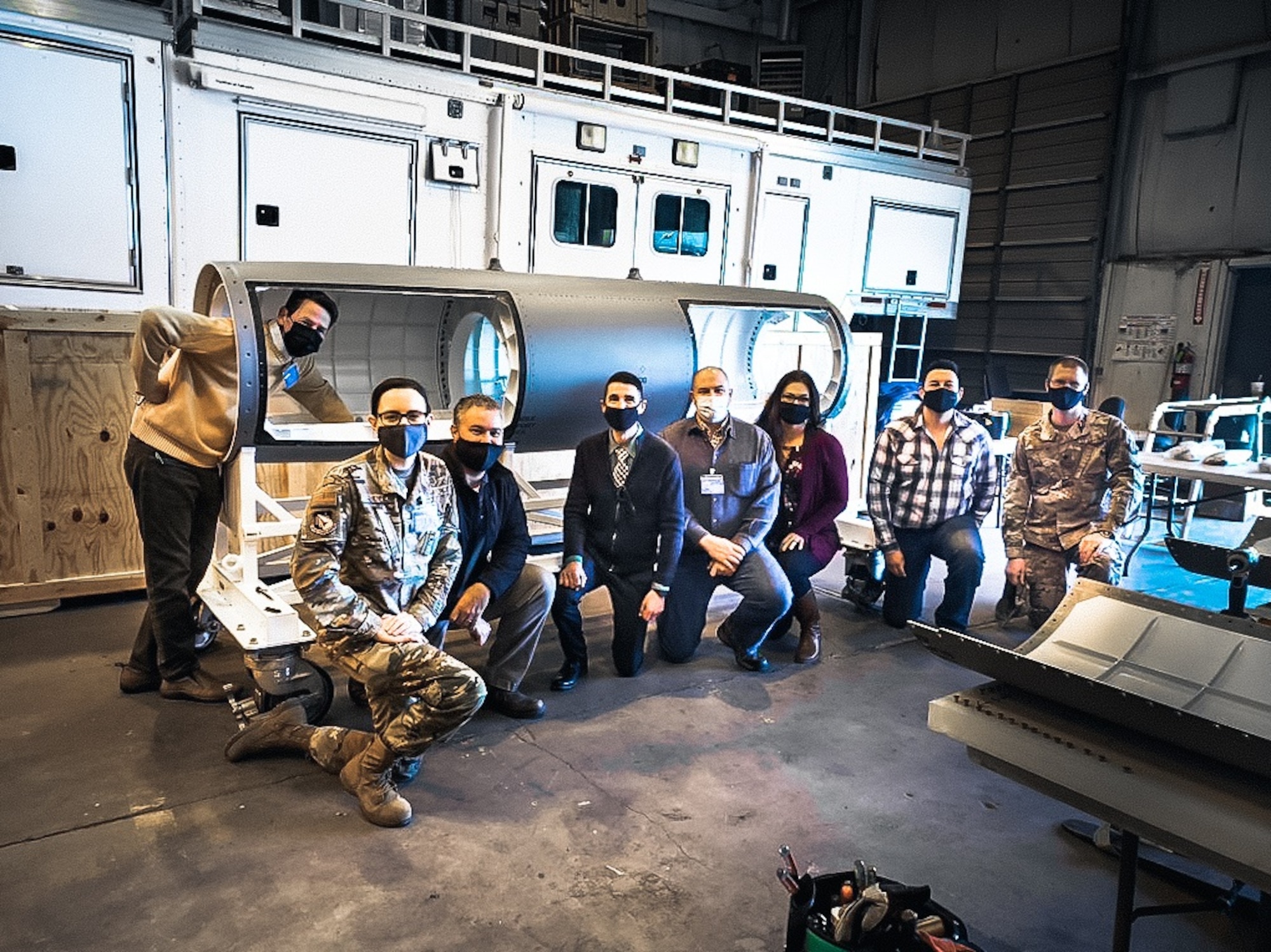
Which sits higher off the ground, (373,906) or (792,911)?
(792,911)

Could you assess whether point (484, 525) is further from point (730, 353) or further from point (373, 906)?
point (730, 353)

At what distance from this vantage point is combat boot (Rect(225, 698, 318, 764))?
346cm

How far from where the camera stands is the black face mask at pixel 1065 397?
5.09 m

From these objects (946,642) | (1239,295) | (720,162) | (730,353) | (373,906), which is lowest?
(373,906)

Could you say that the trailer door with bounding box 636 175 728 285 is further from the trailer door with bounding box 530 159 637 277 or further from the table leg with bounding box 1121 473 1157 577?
the table leg with bounding box 1121 473 1157 577

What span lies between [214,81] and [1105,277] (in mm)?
10695

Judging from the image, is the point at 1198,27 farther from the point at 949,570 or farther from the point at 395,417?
the point at 395,417

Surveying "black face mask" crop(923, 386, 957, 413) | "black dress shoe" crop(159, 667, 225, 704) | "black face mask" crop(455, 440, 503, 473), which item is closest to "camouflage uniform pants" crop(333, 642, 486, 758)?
"black face mask" crop(455, 440, 503, 473)

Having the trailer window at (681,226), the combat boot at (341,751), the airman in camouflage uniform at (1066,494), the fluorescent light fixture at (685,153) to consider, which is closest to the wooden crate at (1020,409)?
the trailer window at (681,226)

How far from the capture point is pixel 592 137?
7488mm

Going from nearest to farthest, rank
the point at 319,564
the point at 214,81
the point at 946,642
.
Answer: the point at 946,642, the point at 319,564, the point at 214,81

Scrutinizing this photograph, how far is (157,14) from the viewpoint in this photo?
5.45 meters

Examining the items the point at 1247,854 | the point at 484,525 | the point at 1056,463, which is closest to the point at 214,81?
the point at 484,525

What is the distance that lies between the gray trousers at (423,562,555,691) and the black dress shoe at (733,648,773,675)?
1196 mm
